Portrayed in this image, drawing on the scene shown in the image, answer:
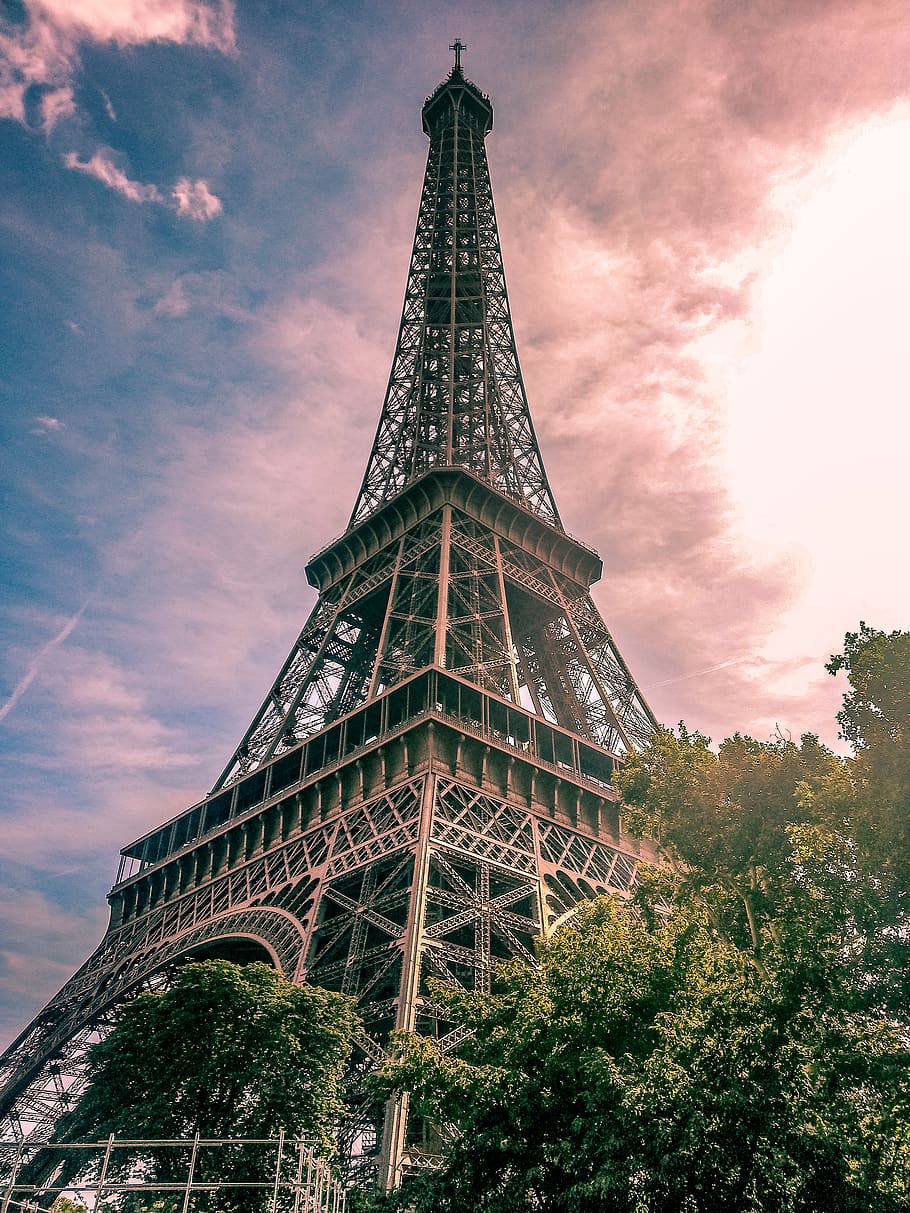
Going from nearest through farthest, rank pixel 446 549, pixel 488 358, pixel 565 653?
pixel 446 549 < pixel 565 653 < pixel 488 358

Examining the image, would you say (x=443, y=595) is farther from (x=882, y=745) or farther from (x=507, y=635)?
(x=882, y=745)

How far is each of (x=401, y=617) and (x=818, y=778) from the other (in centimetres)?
2293

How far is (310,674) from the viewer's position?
41.8 meters

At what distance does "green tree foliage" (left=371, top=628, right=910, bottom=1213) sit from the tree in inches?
169

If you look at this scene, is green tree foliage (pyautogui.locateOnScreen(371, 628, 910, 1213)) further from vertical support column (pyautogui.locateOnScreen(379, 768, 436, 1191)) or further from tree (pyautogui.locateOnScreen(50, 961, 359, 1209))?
tree (pyautogui.locateOnScreen(50, 961, 359, 1209))

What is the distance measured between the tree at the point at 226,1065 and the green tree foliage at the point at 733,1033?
169 inches

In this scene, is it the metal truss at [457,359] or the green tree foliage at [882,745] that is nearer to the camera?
the green tree foliage at [882,745]

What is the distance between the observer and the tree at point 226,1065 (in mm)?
19938

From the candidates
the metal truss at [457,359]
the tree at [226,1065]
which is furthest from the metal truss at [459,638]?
the tree at [226,1065]

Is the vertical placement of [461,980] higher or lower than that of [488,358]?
lower

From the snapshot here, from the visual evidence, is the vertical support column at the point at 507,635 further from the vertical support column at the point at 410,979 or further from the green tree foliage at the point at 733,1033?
the green tree foliage at the point at 733,1033

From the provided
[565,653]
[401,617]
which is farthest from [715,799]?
[565,653]

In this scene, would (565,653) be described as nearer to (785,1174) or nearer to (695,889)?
(695,889)

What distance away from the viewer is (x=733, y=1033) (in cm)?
1363
